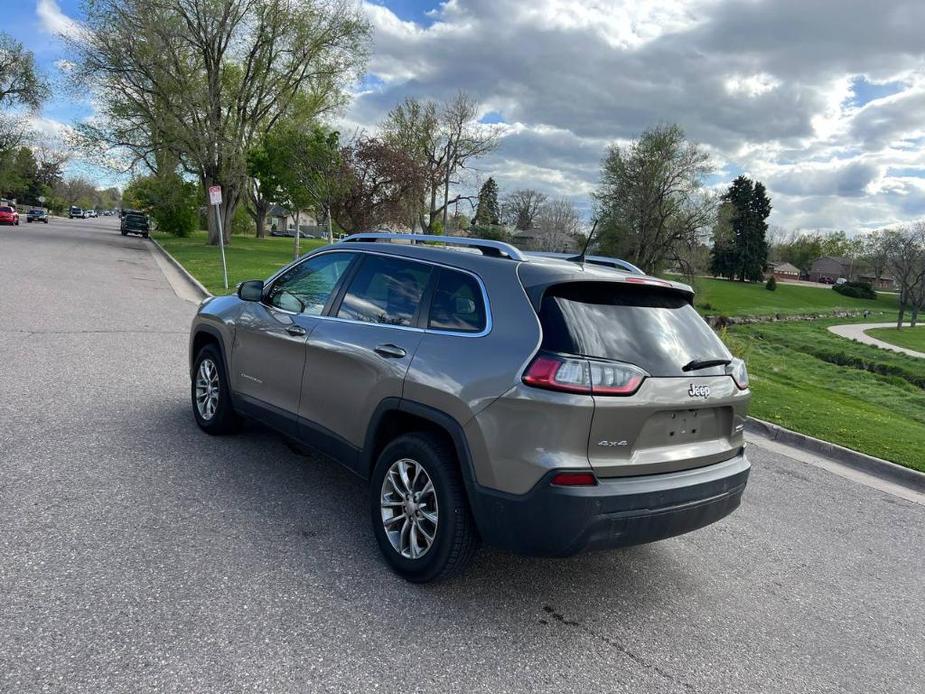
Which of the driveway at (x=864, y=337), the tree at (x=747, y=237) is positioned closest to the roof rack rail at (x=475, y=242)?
the driveway at (x=864, y=337)

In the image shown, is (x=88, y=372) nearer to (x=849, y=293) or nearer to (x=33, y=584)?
(x=33, y=584)

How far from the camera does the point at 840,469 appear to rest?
21.7ft

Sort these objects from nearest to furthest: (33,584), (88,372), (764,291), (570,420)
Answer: (570,420)
(33,584)
(88,372)
(764,291)

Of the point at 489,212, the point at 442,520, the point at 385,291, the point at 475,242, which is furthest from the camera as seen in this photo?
the point at 489,212

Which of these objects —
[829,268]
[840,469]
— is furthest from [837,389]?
[829,268]

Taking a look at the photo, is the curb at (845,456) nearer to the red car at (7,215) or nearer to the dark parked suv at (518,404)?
the dark parked suv at (518,404)

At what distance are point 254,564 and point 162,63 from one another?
118ft

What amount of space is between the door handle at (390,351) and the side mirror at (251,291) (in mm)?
1723

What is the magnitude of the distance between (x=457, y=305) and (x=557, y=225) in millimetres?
68379

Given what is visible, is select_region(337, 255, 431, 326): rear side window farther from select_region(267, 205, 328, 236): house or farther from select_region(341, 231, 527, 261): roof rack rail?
select_region(267, 205, 328, 236): house

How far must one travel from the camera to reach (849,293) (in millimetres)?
77688

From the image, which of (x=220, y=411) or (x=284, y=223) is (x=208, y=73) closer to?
(x=220, y=411)

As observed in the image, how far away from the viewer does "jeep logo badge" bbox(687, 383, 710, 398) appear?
3.09 meters

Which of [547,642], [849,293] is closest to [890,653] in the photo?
[547,642]
